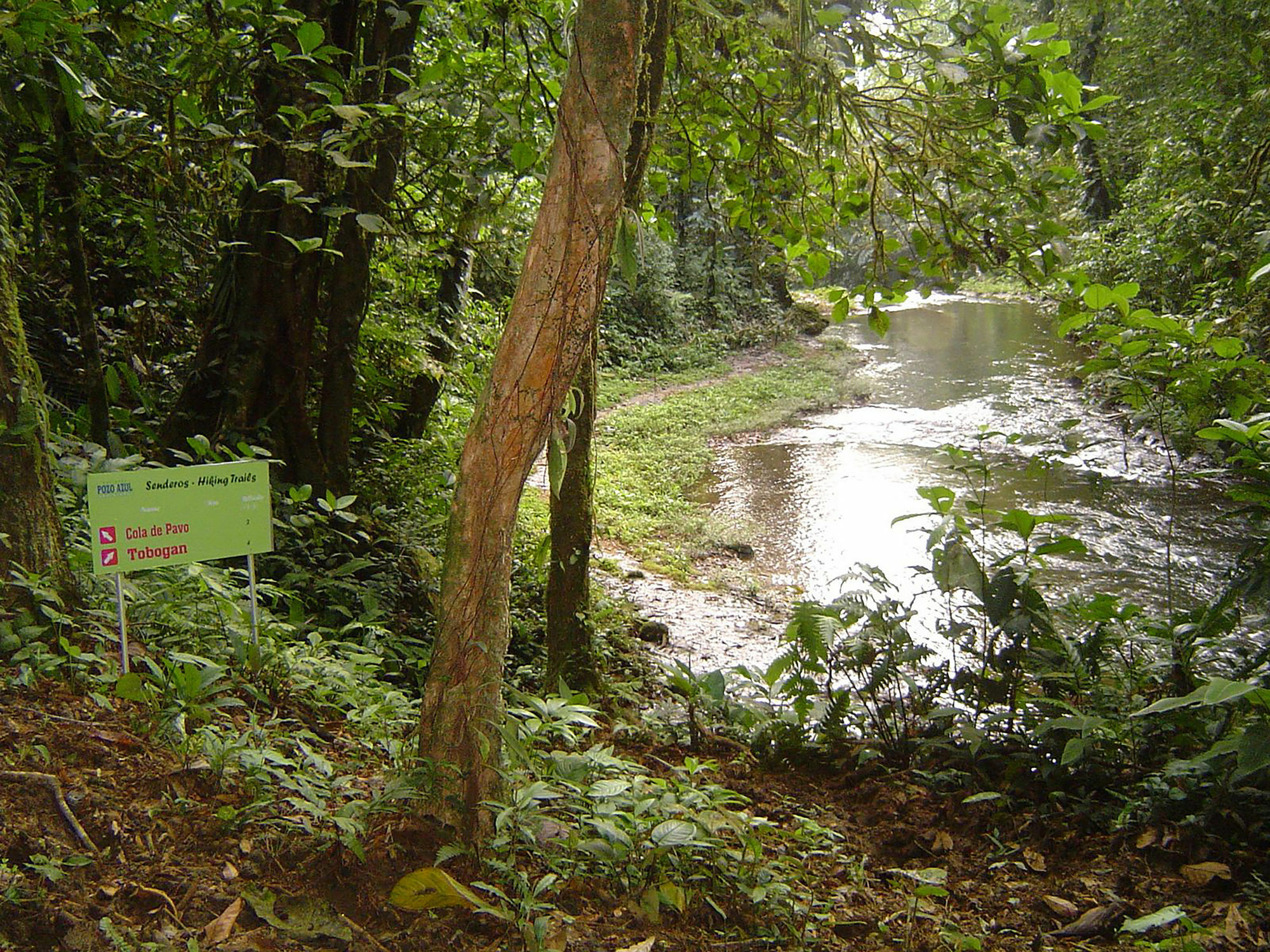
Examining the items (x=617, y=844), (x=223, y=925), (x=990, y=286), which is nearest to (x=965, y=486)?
(x=617, y=844)

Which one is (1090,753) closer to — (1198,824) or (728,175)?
(1198,824)

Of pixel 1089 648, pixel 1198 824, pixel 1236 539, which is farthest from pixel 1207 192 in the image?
pixel 1198 824

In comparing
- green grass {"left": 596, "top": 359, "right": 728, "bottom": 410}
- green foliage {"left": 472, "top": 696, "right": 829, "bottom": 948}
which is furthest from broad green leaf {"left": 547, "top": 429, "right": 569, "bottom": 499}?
green grass {"left": 596, "top": 359, "right": 728, "bottom": 410}

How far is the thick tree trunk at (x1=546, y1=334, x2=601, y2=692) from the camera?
409cm

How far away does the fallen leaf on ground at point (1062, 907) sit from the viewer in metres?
2.75

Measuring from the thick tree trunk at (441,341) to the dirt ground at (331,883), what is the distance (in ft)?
11.6

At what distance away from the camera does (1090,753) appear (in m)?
3.45

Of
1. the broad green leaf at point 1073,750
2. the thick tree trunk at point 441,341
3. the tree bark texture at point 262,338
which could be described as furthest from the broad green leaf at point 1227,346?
the tree bark texture at point 262,338

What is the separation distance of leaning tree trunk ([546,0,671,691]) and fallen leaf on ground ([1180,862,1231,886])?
8.06 feet

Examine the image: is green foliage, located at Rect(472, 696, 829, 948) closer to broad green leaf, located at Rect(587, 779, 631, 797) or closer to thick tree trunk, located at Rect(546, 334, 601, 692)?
broad green leaf, located at Rect(587, 779, 631, 797)

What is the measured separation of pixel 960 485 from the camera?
26.5 feet

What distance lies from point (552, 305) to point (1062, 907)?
240 centimetres

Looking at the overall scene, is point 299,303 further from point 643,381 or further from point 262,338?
point 643,381

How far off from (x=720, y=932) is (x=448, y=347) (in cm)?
500
